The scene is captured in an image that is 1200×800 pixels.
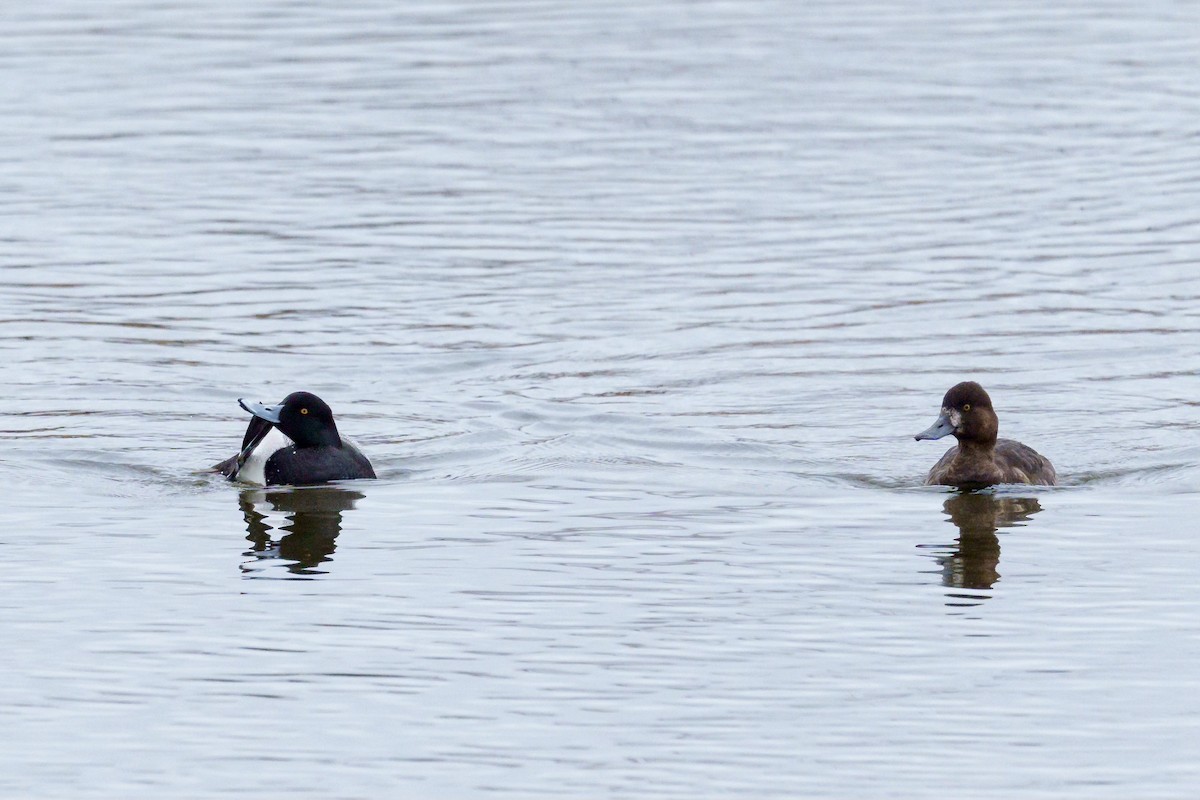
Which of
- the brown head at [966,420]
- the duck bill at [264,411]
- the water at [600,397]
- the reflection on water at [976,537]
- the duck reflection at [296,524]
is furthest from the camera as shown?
the duck bill at [264,411]

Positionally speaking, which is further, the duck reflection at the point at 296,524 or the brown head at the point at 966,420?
the brown head at the point at 966,420

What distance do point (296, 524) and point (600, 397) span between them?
3.81 m

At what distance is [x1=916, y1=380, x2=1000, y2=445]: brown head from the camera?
44.0ft

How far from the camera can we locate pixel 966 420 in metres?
13.4

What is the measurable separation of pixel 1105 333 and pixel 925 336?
138 cm

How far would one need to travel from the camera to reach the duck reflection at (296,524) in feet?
36.7

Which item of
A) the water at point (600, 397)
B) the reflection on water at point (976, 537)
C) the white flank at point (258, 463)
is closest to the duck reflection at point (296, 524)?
the water at point (600, 397)

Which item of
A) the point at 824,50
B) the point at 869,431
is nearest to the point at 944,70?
the point at 824,50

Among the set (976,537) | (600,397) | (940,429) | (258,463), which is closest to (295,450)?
(258,463)

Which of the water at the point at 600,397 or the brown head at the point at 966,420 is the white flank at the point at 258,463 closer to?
the water at the point at 600,397

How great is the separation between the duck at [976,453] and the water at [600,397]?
0.18m

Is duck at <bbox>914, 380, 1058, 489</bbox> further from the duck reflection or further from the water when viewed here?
the duck reflection

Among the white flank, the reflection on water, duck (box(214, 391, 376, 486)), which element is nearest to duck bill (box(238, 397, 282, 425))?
duck (box(214, 391, 376, 486))

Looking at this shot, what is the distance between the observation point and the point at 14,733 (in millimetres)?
8070
